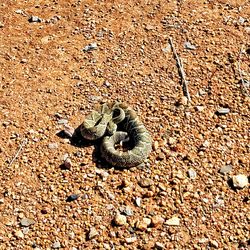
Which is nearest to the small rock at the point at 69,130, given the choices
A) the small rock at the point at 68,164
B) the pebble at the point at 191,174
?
the small rock at the point at 68,164

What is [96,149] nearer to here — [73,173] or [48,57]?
[73,173]

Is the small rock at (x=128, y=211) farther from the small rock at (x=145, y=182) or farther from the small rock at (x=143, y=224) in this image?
the small rock at (x=145, y=182)

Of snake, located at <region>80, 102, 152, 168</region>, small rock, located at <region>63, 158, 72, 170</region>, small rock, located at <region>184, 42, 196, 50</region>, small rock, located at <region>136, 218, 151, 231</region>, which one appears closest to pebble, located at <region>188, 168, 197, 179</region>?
snake, located at <region>80, 102, 152, 168</region>

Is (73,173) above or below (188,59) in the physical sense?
below

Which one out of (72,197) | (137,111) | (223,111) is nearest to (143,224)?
(72,197)

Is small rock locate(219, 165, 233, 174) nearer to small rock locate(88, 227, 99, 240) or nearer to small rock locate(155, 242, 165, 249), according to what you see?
small rock locate(155, 242, 165, 249)

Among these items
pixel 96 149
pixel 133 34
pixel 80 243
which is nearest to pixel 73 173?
pixel 96 149
